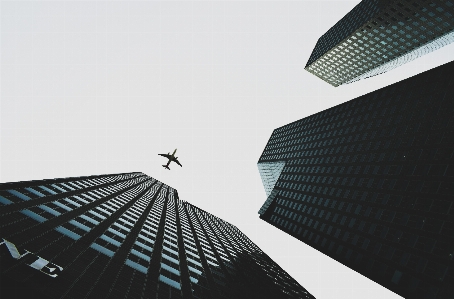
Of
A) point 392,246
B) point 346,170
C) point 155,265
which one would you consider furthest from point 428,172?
point 155,265

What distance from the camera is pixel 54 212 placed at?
129 ft

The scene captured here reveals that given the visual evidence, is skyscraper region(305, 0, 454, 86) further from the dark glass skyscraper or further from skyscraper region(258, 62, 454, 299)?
the dark glass skyscraper

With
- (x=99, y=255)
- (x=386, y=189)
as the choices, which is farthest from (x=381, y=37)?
(x=99, y=255)

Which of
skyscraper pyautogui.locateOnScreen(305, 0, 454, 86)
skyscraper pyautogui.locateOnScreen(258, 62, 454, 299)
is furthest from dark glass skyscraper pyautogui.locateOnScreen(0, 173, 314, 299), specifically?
skyscraper pyautogui.locateOnScreen(305, 0, 454, 86)

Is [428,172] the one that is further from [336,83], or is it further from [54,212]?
[336,83]

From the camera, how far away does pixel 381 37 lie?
11112 cm

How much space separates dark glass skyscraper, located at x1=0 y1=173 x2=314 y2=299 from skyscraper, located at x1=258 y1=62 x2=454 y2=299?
17323 millimetres

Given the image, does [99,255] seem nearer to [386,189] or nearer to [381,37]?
[386,189]

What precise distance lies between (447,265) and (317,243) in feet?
113

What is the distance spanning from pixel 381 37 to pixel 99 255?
11152 cm

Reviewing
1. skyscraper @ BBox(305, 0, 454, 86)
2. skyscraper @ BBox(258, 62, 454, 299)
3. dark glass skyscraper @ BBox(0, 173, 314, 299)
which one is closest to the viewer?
dark glass skyscraper @ BBox(0, 173, 314, 299)

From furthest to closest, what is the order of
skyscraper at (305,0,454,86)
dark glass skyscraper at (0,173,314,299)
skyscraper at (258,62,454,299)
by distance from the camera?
1. skyscraper at (305,0,454,86)
2. skyscraper at (258,62,454,299)
3. dark glass skyscraper at (0,173,314,299)

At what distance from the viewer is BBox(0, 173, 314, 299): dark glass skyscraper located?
24312mm

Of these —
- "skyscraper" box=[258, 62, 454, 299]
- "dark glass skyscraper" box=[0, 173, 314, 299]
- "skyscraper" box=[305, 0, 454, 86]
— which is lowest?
"dark glass skyscraper" box=[0, 173, 314, 299]
